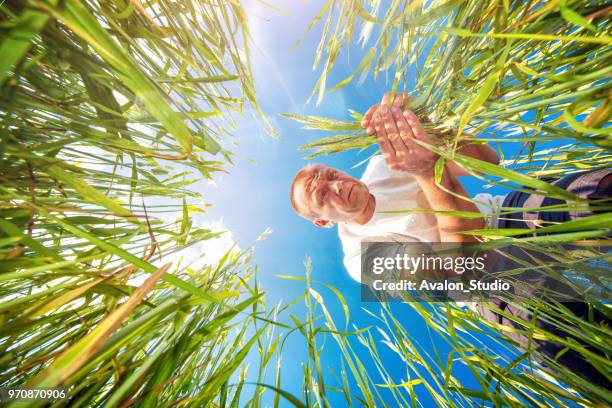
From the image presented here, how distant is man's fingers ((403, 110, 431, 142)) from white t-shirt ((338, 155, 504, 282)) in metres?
0.58

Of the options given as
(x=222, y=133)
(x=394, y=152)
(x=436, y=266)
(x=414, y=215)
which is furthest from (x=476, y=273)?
(x=222, y=133)

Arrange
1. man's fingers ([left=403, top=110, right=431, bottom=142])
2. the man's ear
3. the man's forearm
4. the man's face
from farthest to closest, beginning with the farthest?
the man's ear → the man's face → the man's forearm → man's fingers ([left=403, top=110, right=431, bottom=142])

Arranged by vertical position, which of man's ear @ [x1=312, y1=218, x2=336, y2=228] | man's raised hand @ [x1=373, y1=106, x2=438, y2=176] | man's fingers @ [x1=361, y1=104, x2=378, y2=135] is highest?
man's fingers @ [x1=361, y1=104, x2=378, y2=135]

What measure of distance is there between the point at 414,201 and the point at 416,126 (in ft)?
2.42

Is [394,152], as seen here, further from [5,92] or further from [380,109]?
[5,92]

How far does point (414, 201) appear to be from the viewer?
123 cm

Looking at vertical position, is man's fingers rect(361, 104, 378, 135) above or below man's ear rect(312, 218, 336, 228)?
above

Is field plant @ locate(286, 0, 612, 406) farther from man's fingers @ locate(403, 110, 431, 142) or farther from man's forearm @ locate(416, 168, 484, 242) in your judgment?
man's forearm @ locate(416, 168, 484, 242)

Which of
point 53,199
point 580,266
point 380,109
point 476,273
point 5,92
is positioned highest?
point 380,109

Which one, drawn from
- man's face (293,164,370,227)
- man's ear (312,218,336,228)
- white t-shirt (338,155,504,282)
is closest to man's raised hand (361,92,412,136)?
white t-shirt (338,155,504,282)

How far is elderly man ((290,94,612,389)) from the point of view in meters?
0.61

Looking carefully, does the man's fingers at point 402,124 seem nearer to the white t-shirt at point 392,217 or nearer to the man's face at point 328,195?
the white t-shirt at point 392,217

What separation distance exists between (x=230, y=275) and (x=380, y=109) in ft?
1.91

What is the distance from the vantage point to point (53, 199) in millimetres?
341
